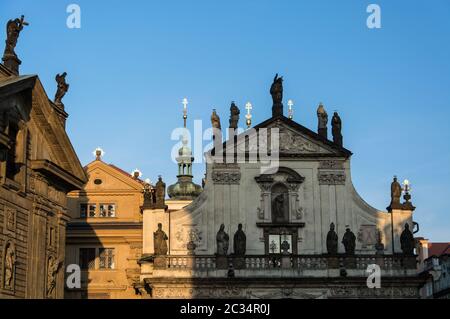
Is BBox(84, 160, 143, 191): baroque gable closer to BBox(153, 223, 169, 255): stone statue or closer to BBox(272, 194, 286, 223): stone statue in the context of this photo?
BBox(153, 223, 169, 255): stone statue

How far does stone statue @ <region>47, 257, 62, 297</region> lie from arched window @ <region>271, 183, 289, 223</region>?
1380 cm

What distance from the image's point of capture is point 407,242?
138ft

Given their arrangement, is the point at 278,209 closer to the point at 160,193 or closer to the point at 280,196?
the point at 280,196

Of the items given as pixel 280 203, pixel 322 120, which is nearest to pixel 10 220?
pixel 280 203

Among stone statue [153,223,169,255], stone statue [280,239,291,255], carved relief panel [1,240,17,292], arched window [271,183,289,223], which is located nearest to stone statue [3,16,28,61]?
carved relief panel [1,240,17,292]

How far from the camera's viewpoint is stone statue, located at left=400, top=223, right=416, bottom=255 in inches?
1658

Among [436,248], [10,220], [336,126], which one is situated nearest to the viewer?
[10,220]

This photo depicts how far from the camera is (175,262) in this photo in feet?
137

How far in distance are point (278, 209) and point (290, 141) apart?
12.5 ft

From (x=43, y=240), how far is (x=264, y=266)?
13.8 m

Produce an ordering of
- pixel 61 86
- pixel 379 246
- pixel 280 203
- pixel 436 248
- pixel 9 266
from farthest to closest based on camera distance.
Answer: pixel 436 248 → pixel 280 203 → pixel 379 246 → pixel 61 86 → pixel 9 266

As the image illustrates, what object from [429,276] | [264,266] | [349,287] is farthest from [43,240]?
[429,276]

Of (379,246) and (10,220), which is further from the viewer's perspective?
(379,246)
